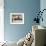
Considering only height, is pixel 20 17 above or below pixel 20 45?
above

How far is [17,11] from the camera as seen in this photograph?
5223 mm

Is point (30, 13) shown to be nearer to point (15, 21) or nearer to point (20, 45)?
point (15, 21)

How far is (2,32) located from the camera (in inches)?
206

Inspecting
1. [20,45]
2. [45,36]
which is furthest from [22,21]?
[45,36]

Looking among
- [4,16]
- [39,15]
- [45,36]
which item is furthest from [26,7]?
[45,36]

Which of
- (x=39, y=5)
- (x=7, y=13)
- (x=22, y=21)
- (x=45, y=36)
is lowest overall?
(x=45, y=36)

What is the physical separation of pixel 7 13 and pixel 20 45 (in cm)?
191

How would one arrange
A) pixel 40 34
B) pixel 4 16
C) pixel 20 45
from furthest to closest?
pixel 4 16, pixel 20 45, pixel 40 34

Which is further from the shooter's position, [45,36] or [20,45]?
[20,45]

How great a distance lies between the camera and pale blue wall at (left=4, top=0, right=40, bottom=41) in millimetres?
5211

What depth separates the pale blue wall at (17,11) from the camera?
521 cm

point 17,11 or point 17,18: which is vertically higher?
point 17,11

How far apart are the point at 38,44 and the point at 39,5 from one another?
298 centimetres

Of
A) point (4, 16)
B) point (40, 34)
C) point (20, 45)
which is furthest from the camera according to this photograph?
point (4, 16)
